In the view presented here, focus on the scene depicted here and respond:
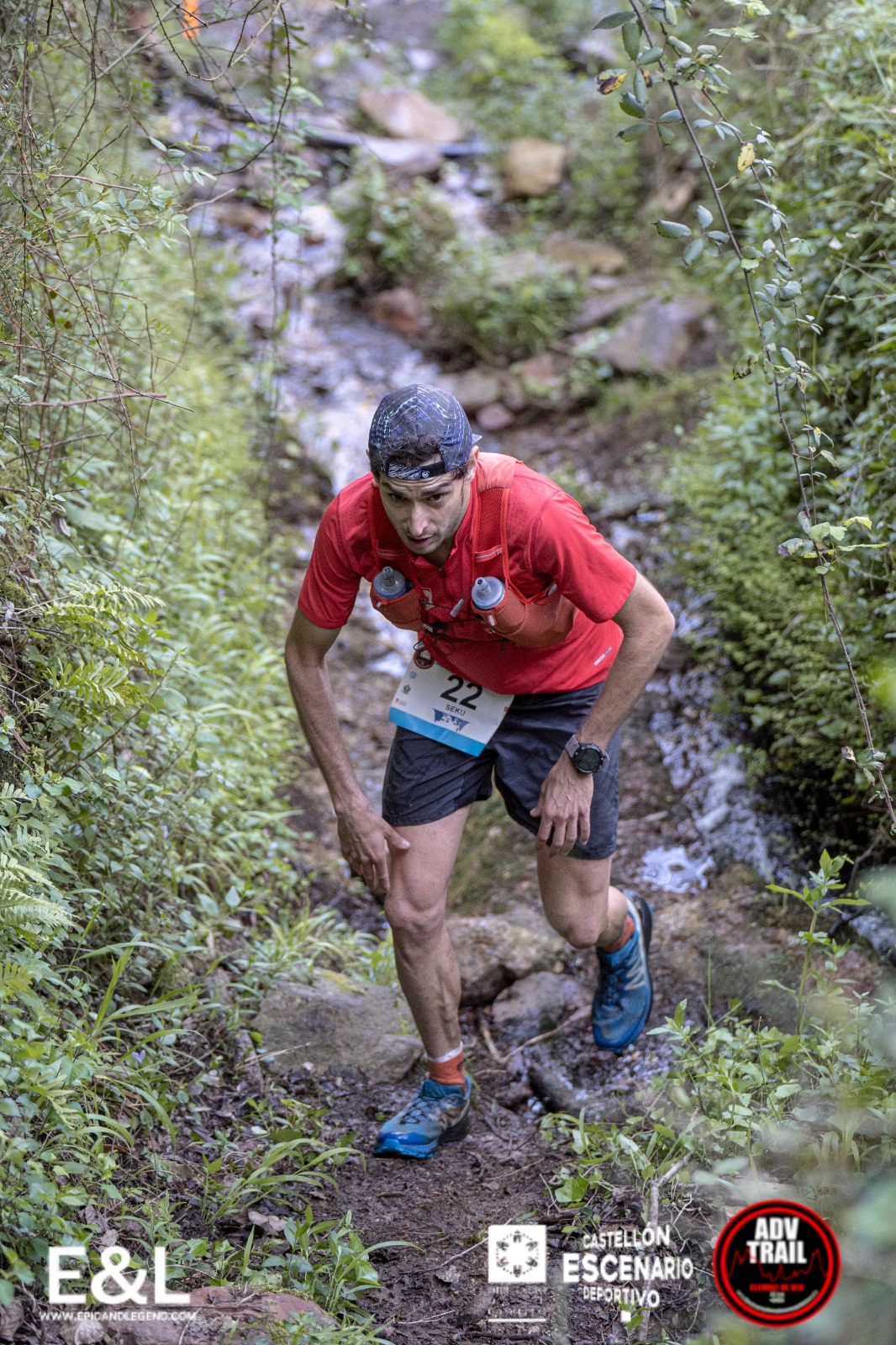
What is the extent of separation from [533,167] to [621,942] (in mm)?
9401

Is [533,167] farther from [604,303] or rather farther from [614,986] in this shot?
[614,986]

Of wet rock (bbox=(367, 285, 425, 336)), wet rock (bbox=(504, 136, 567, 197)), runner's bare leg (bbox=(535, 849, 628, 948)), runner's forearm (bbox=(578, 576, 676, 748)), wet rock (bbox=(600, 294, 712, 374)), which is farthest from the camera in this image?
wet rock (bbox=(504, 136, 567, 197))

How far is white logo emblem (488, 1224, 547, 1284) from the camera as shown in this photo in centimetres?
285

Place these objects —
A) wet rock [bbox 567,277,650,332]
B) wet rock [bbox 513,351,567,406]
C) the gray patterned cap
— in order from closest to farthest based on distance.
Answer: the gray patterned cap, wet rock [bbox 513,351,567,406], wet rock [bbox 567,277,650,332]

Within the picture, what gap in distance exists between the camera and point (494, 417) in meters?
8.44

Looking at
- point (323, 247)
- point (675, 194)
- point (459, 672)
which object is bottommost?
point (459, 672)

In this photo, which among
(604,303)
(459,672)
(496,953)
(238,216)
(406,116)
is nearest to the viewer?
(459,672)

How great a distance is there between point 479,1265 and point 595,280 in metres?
8.09

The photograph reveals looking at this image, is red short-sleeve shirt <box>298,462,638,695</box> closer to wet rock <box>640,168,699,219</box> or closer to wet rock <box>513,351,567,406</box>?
wet rock <box>513,351,567,406</box>

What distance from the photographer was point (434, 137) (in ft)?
38.9

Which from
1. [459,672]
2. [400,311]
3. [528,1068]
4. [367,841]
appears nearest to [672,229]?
[459,672]

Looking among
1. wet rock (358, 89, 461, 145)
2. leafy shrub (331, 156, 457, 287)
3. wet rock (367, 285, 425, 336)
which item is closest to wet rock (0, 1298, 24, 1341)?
wet rock (367, 285, 425, 336)

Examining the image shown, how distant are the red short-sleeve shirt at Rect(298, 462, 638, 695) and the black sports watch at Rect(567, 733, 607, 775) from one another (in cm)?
28

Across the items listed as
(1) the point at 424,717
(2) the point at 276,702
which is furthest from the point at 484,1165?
(2) the point at 276,702
